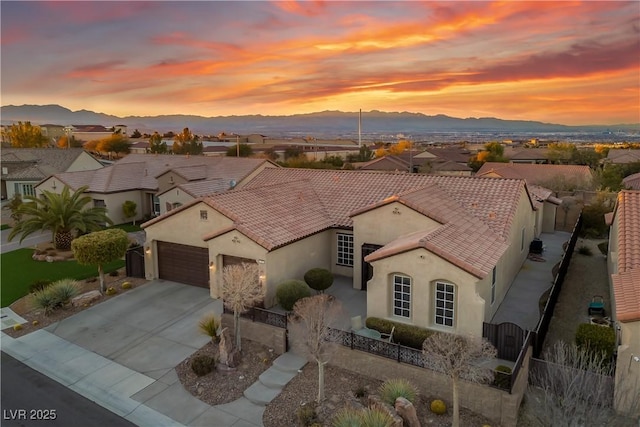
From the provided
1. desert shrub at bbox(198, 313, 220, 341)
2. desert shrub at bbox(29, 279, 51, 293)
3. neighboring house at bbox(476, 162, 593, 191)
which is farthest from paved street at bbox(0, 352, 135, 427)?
neighboring house at bbox(476, 162, 593, 191)

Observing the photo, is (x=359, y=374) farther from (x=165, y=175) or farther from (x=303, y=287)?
(x=165, y=175)

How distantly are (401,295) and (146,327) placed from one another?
11282mm

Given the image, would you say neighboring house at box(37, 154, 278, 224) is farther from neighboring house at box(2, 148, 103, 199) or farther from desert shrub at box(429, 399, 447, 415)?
desert shrub at box(429, 399, 447, 415)

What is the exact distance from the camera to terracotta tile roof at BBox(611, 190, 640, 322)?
13.1m

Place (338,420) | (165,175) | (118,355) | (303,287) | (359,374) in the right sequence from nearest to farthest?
(338,420)
(359,374)
(118,355)
(303,287)
(165,175)

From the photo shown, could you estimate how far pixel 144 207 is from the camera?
41969 millimetres

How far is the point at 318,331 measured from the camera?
560 inches

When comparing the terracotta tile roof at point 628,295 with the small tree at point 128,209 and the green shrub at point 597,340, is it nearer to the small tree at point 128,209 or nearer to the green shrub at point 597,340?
the green shrub at point 597,340

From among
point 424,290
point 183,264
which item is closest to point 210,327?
point 183,264

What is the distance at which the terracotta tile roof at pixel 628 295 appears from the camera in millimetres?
12711

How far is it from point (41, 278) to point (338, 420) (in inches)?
864

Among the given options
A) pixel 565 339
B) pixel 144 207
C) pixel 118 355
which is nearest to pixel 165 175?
pixel 144 207

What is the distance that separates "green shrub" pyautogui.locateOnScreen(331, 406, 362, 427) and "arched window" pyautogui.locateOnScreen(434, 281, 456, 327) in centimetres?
572

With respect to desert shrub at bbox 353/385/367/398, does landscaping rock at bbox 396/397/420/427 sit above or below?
above
